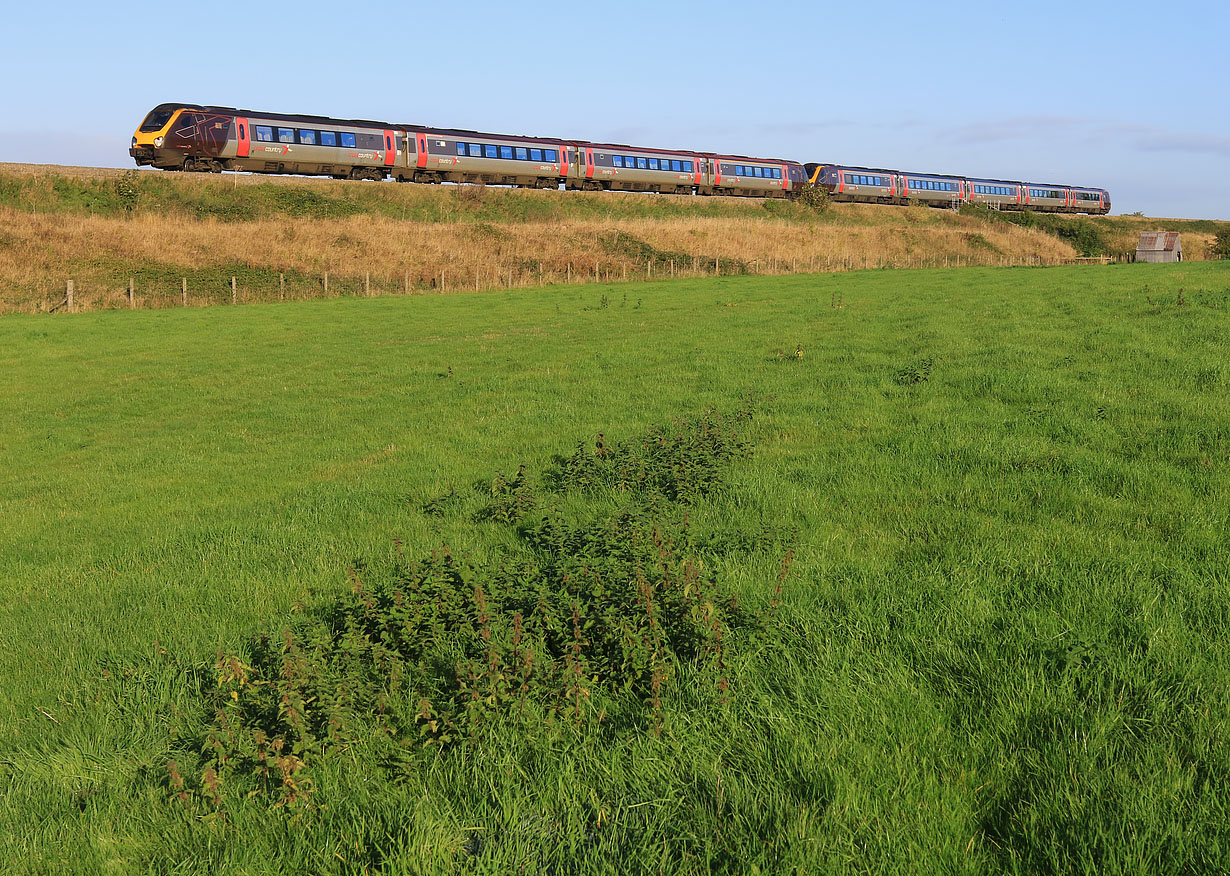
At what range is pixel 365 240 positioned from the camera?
4831cm

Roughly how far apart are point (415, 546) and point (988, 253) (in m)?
69.6

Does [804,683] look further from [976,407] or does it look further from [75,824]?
[976,407]

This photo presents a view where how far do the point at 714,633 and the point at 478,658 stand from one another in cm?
133

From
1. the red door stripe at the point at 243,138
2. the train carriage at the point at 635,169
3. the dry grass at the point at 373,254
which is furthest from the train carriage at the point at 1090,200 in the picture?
the red door stripe at the point at 243,138

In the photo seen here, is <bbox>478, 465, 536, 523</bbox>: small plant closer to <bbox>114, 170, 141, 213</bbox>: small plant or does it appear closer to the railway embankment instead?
the railway embankment

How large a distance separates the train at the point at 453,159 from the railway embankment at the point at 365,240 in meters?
2.44

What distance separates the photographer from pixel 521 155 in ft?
181

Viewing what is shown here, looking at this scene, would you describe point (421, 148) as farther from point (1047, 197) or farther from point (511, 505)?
point (1047, 197)

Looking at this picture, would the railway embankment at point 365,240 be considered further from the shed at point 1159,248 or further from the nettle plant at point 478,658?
the nettle plant at point 478,658

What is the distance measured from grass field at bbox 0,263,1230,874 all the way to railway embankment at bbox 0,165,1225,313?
28.2m

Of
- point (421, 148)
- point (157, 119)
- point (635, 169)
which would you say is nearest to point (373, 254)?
point (421, 148)

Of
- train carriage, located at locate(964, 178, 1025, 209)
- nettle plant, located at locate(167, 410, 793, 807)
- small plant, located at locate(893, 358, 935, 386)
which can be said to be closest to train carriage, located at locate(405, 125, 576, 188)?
small plant, located at locate(893, 358, 935, 386)

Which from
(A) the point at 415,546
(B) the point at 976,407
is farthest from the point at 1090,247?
(A) the point at 415,546

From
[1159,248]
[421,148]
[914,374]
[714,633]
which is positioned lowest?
[714,633]
